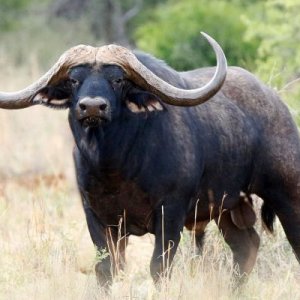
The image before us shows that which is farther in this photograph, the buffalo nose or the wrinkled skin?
the wrinkled skin

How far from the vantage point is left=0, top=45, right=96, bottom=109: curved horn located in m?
8.88

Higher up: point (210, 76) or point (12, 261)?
point (210, 76)

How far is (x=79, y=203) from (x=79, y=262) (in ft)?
12.9

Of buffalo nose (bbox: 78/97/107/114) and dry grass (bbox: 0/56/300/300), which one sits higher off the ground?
buffalo nose (bbox: 78/97/107/114)

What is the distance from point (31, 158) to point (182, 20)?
631cm

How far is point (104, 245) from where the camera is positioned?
30.7 feet

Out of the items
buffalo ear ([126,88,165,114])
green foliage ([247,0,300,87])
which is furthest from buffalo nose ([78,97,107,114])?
green foliage ([247,0,300,87])

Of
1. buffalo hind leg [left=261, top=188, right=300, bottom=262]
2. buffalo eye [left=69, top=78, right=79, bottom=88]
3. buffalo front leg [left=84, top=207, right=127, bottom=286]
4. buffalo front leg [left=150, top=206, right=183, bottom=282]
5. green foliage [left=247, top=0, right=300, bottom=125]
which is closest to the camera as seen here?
buffalo eye [left=69, top=78, right=79, bottom=88]

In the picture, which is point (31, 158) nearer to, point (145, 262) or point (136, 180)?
point (145, 262)

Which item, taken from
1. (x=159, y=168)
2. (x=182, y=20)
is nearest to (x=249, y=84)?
(x=159, y=168)

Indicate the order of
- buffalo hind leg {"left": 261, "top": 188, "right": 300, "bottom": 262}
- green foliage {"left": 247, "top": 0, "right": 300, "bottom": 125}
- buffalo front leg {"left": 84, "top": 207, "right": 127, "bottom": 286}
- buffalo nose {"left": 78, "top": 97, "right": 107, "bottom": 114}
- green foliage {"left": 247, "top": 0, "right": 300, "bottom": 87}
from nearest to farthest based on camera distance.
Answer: buffalo nose {"left": 78, "top": 97, "right": 107, "bottom": 114}
buffalo front leg {"left": 84, "top": 207, "right": 127, "bottom": 286}
buffalo hind leg {"left": 261, "top": 188, "right": 300, "bottom": 262}
green foliage {"left": 247, "top": 0, "right": 300, "bottom": 125}
green foliage {"left": 247, "top": 0, "right": 300, "bottom": 87}

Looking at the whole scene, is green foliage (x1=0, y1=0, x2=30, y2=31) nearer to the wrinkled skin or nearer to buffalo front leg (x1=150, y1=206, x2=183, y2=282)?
the wrinkled skin

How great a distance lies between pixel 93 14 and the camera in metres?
37.8

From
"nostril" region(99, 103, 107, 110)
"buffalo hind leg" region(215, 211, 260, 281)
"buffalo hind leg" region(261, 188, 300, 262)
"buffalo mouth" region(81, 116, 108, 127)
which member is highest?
"nostril" region(99, 103, 107, 110)
